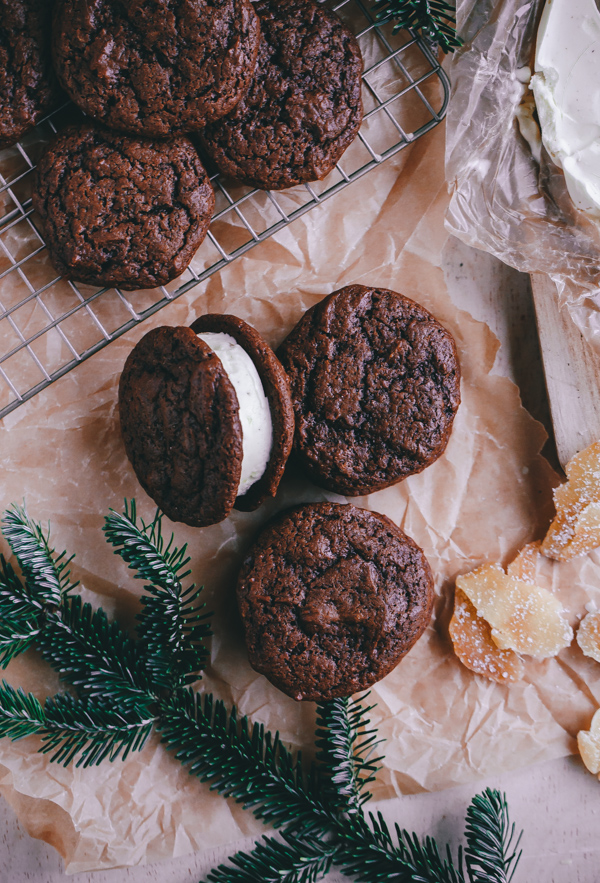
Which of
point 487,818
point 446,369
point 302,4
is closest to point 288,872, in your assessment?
point 487,818

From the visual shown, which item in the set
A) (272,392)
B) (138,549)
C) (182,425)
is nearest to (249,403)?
(272,392)

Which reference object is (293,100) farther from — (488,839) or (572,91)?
(488,839)

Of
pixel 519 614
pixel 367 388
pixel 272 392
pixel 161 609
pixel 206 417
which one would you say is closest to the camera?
pixel 206 417

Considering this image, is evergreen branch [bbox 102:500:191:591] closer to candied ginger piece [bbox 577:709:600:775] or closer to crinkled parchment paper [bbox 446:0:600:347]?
crinkled parchment paper [bbox 446:0:600:347]

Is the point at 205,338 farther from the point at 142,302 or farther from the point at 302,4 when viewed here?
the point at 302,4

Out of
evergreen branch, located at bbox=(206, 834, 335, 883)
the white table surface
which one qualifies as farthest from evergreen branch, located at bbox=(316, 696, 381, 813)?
the white table surface

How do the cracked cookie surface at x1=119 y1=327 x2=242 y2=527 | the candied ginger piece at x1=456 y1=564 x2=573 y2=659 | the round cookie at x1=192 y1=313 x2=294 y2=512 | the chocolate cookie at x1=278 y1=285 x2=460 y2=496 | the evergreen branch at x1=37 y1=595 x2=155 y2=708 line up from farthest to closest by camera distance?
the candied ginger piece at x1=456 y1=564 x2=573 y2=659 < the chocolate cookie at x1=278 y1=285 x2=460 y2=496 < the evergreen branch at x1=37 y1=595 x2=155 y2=708 < the round cookie at x1=192 y1=313 x2=294 y2=512 < the cracked cookie surface at x1=119 y1=327 x2=242 y2=527
